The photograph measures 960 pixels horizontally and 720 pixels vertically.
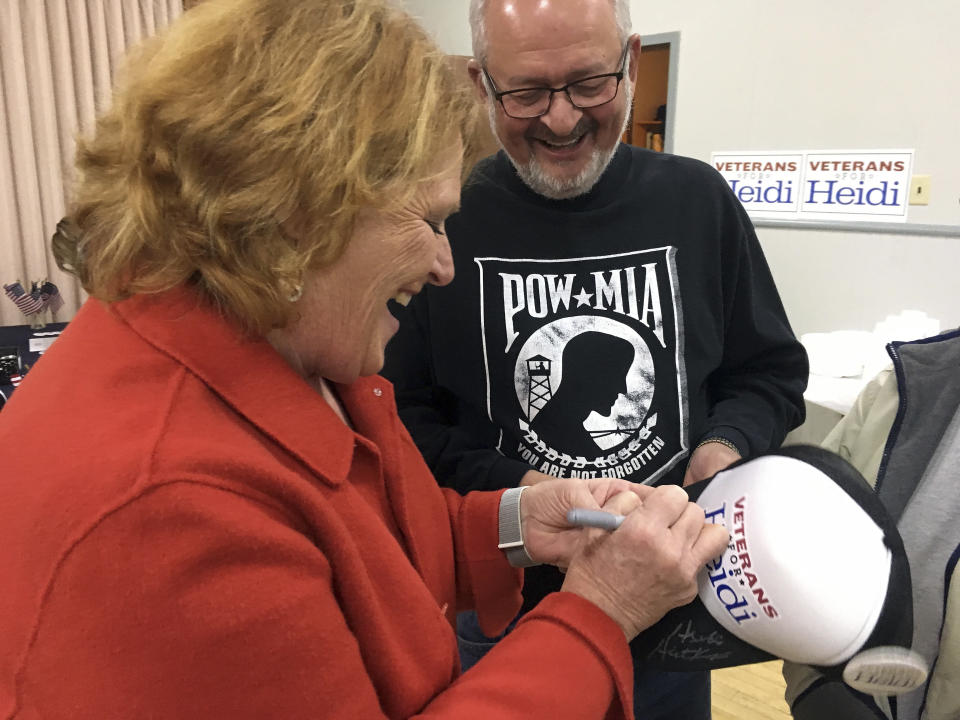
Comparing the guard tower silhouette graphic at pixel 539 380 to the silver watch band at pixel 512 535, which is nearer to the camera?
the silver watch band at pixel 512 535

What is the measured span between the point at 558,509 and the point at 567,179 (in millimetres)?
553

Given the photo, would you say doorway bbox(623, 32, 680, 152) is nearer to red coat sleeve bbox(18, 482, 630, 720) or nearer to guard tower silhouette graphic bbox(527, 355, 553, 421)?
guard tower silhouette graphic bbox(527, 355, 553, 421)

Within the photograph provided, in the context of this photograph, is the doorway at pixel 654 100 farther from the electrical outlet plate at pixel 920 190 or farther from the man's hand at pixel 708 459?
the man's hand at pixel 708 459

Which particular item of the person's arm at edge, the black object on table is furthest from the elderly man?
the black object on table

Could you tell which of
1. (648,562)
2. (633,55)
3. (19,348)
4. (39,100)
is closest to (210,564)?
(648,562)

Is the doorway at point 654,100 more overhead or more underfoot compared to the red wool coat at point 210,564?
more overhead

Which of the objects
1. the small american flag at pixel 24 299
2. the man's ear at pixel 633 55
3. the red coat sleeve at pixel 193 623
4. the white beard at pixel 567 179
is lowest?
the small american flag at pixel 24 299

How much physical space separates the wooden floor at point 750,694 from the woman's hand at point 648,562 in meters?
1.56

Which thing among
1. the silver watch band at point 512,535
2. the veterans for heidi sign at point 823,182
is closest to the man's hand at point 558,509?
the silver watch band at point 512,535

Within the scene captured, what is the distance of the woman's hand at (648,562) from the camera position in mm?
770

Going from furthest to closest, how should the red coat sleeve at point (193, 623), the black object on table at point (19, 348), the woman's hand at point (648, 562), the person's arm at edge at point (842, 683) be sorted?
the black object on table at point (19, 348), the person's arm at edge at point (842, 683), the woman's hand at point (648, 562), the red coat sleeve at point (193, 623)

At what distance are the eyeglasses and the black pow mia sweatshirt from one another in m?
0.13

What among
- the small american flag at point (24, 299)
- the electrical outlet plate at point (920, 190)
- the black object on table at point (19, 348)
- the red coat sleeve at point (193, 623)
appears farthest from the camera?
the small american flag at point (24, 299)

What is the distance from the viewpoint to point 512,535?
1.02 meters
